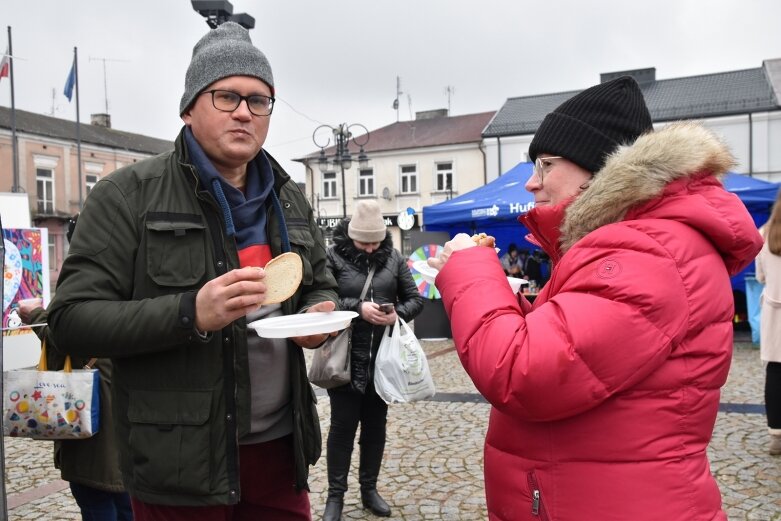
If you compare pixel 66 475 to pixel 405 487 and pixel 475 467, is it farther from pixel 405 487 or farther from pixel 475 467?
pixel 475 467

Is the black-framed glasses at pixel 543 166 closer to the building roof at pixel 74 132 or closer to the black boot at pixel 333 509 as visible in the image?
the black boot at pixel 333 509

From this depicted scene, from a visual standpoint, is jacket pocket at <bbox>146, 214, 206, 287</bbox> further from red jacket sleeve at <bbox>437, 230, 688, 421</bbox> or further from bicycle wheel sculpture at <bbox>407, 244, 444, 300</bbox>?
bicycle wheel sculpture at <bbox>407, 244, 444, 300</bbox>

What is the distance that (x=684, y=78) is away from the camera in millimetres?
30078

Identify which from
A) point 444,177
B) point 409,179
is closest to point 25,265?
point 444,177

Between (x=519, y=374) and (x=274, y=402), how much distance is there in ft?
2.69

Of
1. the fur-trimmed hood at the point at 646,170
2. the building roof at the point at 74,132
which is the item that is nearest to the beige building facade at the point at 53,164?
the building roof at the point at 74,132

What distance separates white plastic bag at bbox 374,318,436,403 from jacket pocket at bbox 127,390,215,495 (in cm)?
223

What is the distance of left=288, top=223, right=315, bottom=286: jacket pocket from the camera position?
1.91 meters

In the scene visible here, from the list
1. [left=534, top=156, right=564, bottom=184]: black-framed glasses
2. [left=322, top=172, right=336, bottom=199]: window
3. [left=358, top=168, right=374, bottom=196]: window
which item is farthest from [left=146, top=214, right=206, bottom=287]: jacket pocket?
[left=322, top=172, right=336, bottom=199]: window

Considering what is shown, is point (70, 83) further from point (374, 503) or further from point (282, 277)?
point (282, 277)

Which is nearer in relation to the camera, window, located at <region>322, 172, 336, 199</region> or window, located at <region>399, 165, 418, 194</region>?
window, located at <region>399, 165, 418, 194</region>

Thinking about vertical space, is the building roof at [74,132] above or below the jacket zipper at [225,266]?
above

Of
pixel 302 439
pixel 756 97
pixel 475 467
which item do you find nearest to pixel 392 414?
pixel 475 467

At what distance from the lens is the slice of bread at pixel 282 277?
4.90 ft
